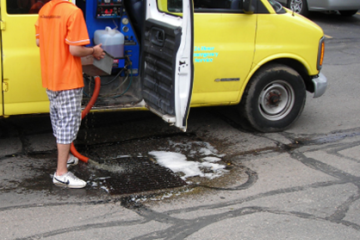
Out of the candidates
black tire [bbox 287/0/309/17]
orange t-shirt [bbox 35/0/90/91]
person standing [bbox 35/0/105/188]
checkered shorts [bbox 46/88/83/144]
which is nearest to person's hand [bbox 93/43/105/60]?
person standing [bbox 35/0/105/188]

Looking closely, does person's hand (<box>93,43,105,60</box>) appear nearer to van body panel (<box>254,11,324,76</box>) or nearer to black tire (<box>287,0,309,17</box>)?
van body panel (<box>254,11,324,76</box>)

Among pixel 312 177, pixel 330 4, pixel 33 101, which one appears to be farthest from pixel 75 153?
pixel 330 4

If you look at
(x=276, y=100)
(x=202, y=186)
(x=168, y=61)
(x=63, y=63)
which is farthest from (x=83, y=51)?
(x=276, y=100)

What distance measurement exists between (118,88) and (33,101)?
1.29m

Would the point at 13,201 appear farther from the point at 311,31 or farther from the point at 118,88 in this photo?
the point at 311,31

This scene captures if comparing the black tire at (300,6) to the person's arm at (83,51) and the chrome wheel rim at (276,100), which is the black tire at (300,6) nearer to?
the chrome wheel rim at (276,100)

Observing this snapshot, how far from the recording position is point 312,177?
4.70 m

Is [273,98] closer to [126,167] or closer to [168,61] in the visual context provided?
[168,61]

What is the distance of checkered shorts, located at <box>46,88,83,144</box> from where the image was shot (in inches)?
164

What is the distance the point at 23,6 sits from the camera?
4539mm

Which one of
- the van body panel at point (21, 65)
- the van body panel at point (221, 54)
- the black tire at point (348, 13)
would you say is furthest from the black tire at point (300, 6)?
the van body panel at point (21, 65)

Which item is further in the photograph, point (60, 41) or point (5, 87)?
point (5, 87)

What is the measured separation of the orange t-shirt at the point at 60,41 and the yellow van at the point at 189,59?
65 centimetres

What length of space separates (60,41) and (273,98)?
Result: 2.88 metres
